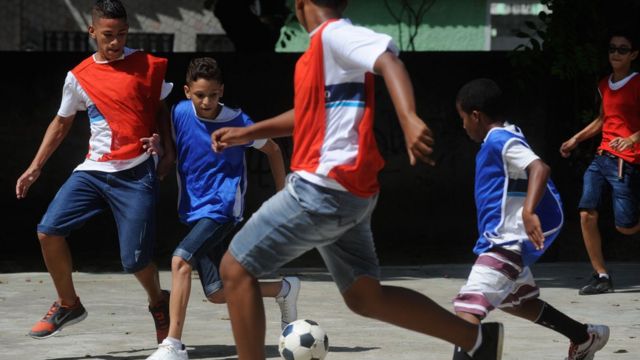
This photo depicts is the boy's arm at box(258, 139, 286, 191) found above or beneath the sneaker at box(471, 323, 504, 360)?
above

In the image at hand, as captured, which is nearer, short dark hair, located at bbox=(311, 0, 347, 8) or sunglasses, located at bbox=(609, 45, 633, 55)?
short dark hair, located at bbox=(311, 0, 347, 8)

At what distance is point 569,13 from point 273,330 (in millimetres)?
5351

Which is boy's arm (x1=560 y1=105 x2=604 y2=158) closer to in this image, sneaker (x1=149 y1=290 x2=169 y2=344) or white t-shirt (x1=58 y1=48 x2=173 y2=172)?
white t-shirt (x1=58 y1=48 x2=173 y2=172)

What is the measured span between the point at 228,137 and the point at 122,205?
1.62 meters

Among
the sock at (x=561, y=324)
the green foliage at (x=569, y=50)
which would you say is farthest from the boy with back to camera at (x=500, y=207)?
the green foliage at (x=569, y=50)

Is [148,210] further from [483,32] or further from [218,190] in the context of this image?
[483,32]

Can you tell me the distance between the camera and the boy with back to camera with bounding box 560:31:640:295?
368 inches

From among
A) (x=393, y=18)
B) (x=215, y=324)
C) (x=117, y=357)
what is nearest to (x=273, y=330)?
(x=215, y=324)

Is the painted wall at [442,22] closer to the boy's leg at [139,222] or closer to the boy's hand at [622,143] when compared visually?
the boy's hand at [622,143]

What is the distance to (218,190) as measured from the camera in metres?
6.73

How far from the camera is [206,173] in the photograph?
6.74 meters

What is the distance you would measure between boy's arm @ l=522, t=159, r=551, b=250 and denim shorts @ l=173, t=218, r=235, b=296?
1.67 m

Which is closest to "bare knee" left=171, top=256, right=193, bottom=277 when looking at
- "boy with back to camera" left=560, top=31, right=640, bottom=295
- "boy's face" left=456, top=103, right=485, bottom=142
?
"boy's face" left=456, top=103, right=485, bottom=142

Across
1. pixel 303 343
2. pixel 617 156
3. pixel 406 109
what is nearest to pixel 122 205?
pixel 303 343
